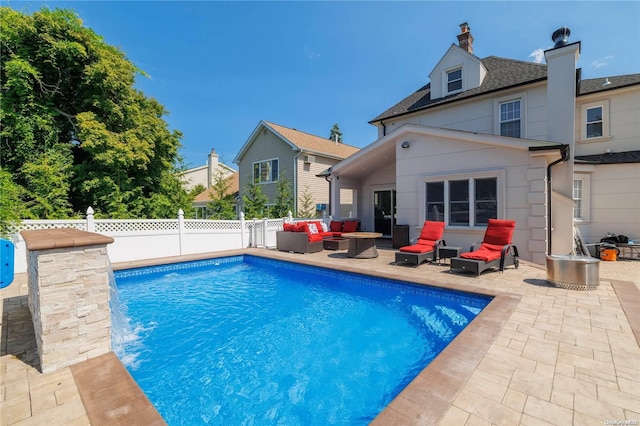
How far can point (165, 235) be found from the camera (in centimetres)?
1029

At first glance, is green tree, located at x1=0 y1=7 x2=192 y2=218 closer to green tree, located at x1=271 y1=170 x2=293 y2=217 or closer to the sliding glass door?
green tree, located at x1=271 y1=170 x2=293 y2=217

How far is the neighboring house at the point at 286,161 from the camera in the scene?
17.2 m

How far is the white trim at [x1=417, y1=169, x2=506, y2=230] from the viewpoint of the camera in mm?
8352

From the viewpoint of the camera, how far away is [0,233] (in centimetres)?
435

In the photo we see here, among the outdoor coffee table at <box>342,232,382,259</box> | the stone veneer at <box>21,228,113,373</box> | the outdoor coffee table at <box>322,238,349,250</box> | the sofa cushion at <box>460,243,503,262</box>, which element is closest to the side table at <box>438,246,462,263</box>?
the sofa cushion at <box>460,243,503,262</box>

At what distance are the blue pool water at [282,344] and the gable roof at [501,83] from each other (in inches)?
393

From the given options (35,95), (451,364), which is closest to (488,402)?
(451,364)

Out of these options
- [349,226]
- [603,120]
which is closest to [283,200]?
[349,226]

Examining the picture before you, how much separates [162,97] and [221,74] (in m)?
3.90

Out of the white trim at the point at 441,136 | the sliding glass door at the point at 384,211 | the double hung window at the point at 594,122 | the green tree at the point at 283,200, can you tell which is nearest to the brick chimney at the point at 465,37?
the double hung window at the point at 594,122

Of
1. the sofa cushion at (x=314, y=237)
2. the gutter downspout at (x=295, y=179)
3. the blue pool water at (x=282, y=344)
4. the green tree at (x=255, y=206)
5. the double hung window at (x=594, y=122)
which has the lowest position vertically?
the blue pool water at (x=282, y=344)

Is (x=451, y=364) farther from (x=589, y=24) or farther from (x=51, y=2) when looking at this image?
(x=51, y=2)

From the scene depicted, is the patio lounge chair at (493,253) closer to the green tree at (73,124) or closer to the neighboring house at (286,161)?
the neighboring house at (286,161)

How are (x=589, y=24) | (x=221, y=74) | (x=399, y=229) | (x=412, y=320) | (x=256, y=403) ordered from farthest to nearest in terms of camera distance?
(x=221, y=74)
(x=399, y=229)
(x=589, y=24)
(x=412, y=320)
(x=256, y=403)
